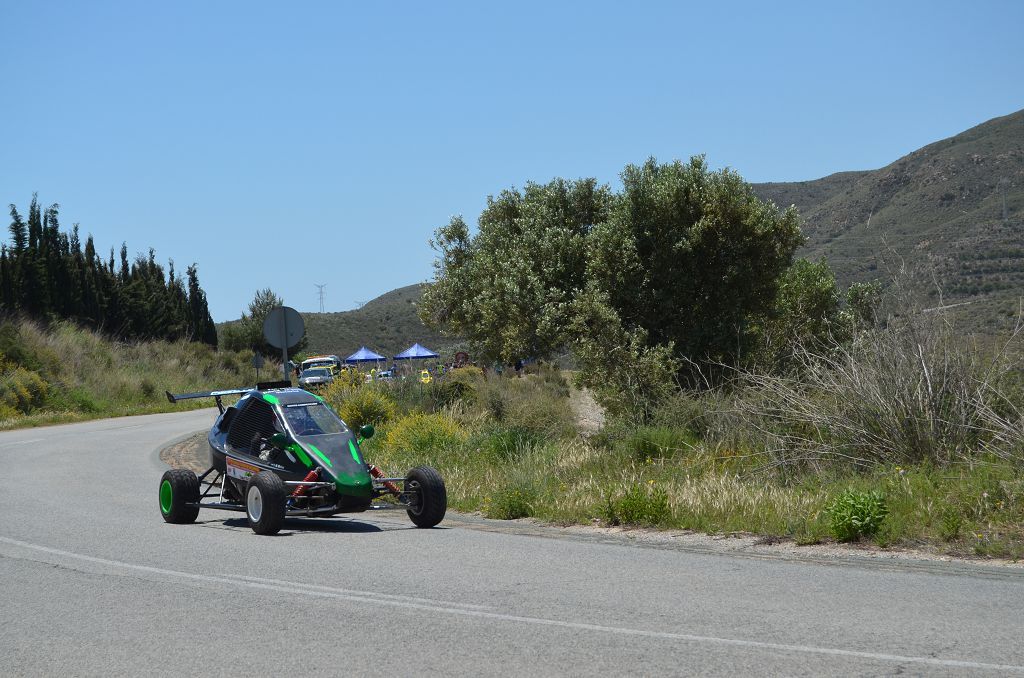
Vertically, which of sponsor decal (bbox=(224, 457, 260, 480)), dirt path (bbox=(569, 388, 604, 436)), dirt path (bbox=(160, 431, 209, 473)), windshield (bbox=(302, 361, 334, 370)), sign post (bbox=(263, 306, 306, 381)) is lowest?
dirt path (bbox=(569, 388, 604, 436))

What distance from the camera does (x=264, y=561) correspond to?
9773 millimetres

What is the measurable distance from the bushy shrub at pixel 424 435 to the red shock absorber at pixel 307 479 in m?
6.02

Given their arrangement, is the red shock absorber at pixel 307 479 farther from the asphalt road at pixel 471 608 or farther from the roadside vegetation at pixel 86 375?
the roadside vegetation at pixel 86 375

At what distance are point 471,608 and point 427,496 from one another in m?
4.45

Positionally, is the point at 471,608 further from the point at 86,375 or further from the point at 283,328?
the point at 86,375

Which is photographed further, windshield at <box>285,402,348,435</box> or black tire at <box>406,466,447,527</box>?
windshield at <box>285,402,348,435</box>

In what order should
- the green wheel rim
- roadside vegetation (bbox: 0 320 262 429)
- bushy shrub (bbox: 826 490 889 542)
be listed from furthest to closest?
roadside vegetation (bbox: 0 320 262 429) < the green wheel rim < bushy shrub (bbox: 826 490 889 542)

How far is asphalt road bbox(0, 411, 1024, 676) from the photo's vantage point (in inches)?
237

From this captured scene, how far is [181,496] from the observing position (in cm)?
1282

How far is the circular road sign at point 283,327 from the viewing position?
1736 centimetres

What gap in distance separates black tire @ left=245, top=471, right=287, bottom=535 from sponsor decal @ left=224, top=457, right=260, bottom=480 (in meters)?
0.59

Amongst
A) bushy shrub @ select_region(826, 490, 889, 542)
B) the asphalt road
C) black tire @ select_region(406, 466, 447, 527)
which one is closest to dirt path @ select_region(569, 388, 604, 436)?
black tire @ select_region(406, 466, 447, 527)

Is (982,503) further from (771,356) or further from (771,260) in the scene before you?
(771,260)

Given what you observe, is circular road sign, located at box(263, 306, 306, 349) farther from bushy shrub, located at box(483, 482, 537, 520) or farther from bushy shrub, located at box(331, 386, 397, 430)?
bushy shrub, located at box(483, 482, 537, 520)
